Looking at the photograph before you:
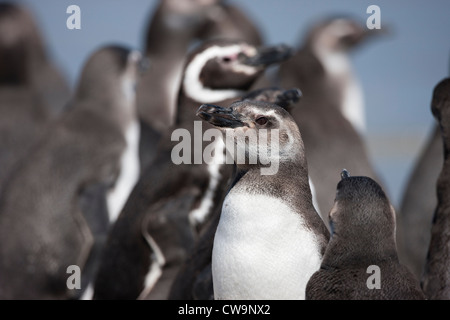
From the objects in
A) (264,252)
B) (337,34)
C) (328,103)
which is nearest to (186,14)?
(337,34)

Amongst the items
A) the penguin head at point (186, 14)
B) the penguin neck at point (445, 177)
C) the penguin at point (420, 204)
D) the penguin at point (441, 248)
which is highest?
the penguin head at point (186, 14)

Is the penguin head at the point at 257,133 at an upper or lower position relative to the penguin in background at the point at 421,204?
upper

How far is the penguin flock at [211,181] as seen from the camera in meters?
3.24

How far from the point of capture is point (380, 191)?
3215 millimetres

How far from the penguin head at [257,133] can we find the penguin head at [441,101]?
1086 millimetres

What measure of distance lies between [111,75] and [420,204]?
7.95ft

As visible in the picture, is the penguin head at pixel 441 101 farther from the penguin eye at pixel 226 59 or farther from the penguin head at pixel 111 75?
the penguin head at pixel 111 75

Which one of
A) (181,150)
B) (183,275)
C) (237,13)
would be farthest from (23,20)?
(183,275)

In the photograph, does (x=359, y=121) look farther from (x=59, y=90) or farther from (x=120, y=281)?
(x=59, y=90)

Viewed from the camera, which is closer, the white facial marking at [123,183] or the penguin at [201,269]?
the penguin at [201,269]

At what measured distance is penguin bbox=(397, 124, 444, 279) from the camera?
595 centimetres

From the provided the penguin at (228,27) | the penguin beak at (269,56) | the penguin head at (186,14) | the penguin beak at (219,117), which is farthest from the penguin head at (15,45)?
the penguin beak at (219,117)

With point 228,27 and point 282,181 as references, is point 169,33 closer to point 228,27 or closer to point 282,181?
point 228,27

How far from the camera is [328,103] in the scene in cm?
628
